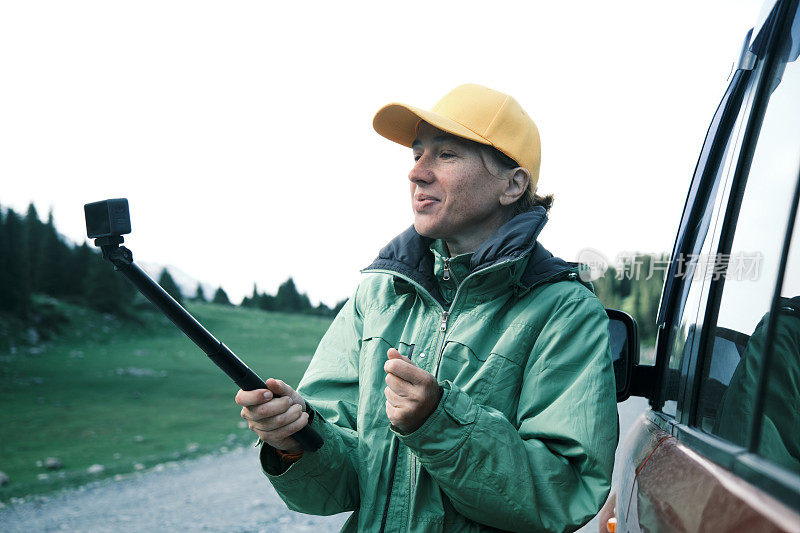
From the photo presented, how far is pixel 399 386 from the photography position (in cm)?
152

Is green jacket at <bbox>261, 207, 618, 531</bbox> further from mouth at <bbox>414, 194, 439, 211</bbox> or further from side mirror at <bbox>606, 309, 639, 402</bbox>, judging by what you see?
side mirror at <bbox>606, 309, 639, 402</bbox>

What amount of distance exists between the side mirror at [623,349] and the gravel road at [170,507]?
3764mm

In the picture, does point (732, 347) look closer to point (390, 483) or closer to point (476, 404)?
point (476, 404)

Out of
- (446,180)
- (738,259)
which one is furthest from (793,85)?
(446,180)

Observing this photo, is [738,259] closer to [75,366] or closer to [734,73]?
[734,73]

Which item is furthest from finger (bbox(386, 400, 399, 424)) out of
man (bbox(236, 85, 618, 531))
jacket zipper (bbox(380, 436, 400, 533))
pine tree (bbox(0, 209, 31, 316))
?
pine tree (bbox(0, 209, 31, 316))

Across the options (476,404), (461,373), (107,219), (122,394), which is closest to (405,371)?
(476,404)

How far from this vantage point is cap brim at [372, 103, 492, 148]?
1995mm

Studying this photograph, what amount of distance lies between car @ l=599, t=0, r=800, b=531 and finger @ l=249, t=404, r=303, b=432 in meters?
0.85

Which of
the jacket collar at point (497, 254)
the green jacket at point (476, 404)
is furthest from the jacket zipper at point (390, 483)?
the jacket collar at point (497, 254)

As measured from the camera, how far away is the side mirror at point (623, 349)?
85.0 inches

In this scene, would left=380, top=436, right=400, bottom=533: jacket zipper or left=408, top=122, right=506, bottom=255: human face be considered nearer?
left=380, top=436, right=400, bottom=533: jacket zipper

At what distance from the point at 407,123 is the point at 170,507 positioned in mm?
6020

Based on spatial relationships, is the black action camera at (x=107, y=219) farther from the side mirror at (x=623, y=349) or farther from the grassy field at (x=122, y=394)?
the grassy field at (x=122, y=394)
